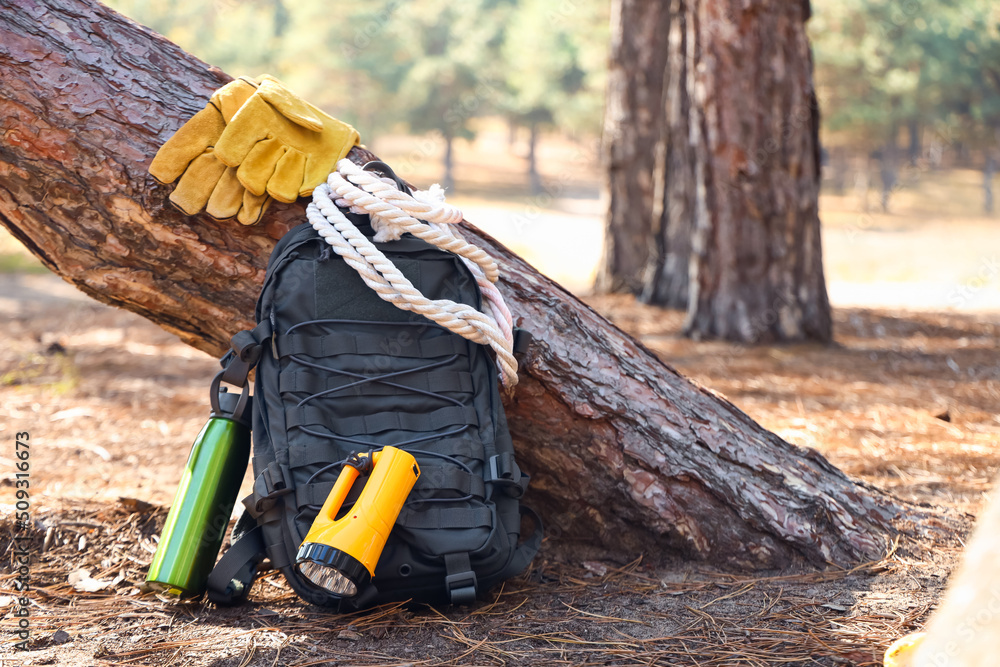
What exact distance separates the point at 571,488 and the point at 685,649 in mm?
686

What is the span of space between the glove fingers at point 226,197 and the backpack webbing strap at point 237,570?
34.7 inches

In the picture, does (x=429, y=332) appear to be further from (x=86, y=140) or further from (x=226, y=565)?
(x=86, y=140)

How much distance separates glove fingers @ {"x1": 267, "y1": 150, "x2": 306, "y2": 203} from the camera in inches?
86.4

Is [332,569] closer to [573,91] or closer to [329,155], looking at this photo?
[329,155]

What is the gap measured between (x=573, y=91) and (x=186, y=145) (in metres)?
33.1

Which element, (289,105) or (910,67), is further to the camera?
(910,67)

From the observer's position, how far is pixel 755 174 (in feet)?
17.2

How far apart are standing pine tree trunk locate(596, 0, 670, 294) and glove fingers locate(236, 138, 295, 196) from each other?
5.82 m

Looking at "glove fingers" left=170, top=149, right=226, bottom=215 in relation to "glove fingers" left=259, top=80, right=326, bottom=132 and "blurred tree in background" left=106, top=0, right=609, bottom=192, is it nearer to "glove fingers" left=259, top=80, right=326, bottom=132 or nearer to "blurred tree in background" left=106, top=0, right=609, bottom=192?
"glove fingers" left=259, top=80, right=326, bottom=132

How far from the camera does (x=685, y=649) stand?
1.85 m

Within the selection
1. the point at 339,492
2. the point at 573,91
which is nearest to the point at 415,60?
the point at 573,91

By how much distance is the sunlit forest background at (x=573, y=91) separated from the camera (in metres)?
23.8

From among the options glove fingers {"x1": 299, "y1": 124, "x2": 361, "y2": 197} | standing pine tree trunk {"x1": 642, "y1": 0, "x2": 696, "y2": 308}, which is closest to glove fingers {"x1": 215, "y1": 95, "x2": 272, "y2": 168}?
glove fingers {"x1": 299, "y1": 124, "x2": 361, "y2": 197}

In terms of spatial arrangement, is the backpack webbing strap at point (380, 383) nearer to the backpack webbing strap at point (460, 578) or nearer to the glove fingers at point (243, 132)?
the backpack webbing strap at point (460, 578)
